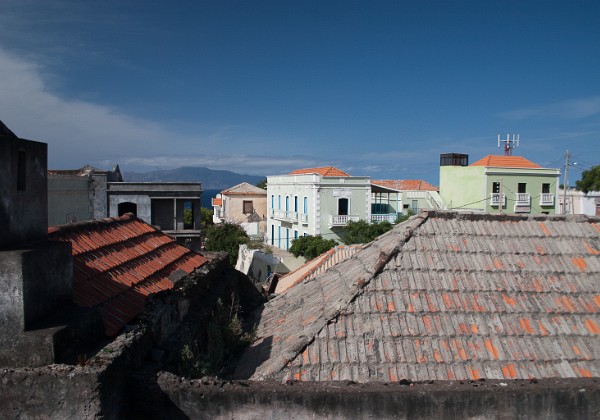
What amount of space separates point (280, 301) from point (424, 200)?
39255mm

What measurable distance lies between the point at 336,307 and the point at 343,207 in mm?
31954

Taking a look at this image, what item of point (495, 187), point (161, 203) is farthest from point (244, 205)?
point (495, 187)

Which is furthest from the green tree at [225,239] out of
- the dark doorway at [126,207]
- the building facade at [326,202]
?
Result: the dark doorway at [126,207]

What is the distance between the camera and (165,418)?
505cm

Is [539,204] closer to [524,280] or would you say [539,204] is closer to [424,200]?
[424,200]

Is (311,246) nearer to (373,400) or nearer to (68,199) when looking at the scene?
(68,199)

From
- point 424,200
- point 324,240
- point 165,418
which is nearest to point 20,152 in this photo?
point 165,418

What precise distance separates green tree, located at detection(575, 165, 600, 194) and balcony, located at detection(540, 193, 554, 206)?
7.45 meters

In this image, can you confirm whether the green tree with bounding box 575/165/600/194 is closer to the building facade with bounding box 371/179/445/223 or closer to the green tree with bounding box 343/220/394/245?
the building facade with bounding box 371/179/445/223

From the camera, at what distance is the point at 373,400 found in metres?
5.20

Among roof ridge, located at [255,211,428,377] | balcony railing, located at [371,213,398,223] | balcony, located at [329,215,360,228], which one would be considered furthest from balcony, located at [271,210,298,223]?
roof ridge, located at [255,211,428,377]

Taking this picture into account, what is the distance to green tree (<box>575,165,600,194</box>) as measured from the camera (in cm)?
4472

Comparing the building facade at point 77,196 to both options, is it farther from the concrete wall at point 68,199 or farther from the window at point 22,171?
the window at point 22,171

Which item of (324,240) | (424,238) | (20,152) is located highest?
(20,152)
